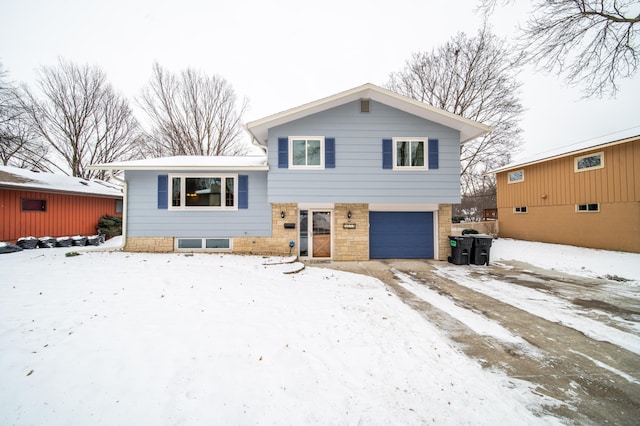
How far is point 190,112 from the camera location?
703 inches

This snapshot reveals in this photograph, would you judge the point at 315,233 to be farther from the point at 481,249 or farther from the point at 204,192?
the point at 481,249

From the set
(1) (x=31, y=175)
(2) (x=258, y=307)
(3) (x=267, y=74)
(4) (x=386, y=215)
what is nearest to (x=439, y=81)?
(4) (x=386, y=215)

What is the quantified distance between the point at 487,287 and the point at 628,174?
869 cm

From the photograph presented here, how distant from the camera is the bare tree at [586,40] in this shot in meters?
7.24

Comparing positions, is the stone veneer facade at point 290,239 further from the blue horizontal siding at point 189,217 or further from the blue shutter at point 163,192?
the blue shutter at point 163,192

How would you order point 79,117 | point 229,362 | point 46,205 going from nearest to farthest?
point 229,362, point 46,205, point 79,117


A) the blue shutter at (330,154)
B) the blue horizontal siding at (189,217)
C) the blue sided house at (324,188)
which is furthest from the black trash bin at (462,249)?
the blue horizontal siding at (189,217)

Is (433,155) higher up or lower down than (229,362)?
higher up

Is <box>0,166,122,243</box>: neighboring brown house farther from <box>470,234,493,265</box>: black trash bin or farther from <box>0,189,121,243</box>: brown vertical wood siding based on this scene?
<box>470,234,493,265</box>: black trash bin

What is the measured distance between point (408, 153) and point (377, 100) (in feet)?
7.30

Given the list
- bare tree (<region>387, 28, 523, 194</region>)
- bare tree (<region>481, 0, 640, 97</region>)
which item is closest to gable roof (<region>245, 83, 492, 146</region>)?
bare tree (<region>481, 0, 640, 97</region>)

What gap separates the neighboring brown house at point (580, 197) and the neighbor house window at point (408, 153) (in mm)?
7675

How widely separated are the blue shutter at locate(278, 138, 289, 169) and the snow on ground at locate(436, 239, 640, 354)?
628 centimetres

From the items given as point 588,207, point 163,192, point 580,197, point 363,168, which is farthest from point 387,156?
point 588,207
